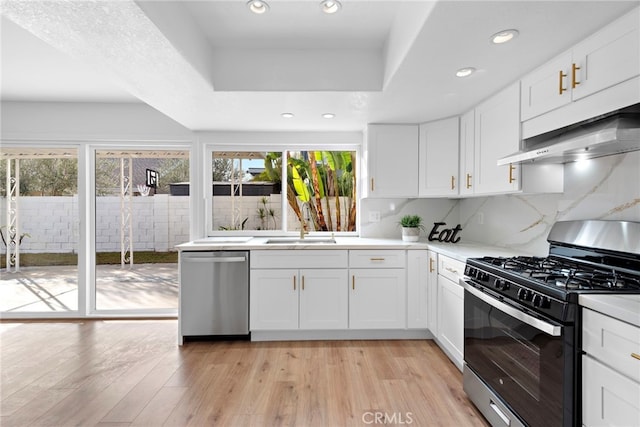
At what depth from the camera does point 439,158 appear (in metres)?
3.12

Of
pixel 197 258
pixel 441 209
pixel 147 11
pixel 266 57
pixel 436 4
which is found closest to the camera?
pixel 436 4

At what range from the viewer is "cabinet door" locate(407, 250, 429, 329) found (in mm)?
3016

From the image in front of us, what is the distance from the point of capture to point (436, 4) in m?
1.38

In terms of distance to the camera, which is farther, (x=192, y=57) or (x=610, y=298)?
(x=192, y=57)

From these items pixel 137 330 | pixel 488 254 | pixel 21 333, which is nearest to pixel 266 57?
pixel 488 254

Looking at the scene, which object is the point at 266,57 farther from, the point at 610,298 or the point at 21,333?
the point at 21,333

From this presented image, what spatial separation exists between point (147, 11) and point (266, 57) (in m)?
0.98

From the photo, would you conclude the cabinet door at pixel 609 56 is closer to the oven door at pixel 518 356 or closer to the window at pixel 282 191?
the oven door at pixel 518 356

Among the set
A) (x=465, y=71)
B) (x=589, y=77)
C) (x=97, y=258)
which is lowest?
(x=97, y=258)

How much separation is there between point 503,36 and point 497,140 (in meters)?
0.89

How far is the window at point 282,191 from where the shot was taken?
3840 mm

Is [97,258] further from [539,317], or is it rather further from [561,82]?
[561,82]

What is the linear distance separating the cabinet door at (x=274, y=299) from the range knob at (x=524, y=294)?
1.87 meters

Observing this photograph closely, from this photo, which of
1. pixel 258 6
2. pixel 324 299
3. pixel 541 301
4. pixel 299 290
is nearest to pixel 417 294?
pixel 324 299
